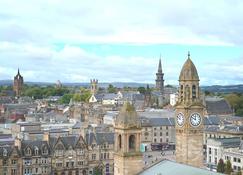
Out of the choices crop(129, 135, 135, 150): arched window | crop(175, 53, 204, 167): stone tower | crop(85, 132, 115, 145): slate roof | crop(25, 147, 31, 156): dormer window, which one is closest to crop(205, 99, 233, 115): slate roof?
crop(85, 132, 115, 145): slate roof

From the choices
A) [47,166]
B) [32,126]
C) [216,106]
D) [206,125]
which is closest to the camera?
[47,166]

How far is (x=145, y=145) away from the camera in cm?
10681

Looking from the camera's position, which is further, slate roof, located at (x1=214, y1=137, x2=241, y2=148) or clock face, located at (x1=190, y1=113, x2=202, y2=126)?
slate roof, located at (x1=214, y1=137, x2=241, y2=148)

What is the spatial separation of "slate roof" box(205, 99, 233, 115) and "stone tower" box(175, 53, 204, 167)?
95.2m

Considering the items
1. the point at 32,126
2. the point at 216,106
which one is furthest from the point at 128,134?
the point at 216,106

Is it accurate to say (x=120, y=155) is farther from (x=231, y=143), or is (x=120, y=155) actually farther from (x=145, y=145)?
(x=145, y=145)

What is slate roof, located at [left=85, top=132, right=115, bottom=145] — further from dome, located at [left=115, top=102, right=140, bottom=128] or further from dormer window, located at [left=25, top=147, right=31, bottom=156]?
dome, located at [left=115, top=102, right=140, bottom=128]

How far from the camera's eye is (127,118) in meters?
46.9

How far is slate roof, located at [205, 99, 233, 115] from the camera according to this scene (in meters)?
150

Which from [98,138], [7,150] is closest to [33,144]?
[7,150]

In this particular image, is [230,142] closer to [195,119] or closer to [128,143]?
[195,119]

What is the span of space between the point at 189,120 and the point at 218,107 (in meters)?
102

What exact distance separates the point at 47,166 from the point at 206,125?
46062 mm

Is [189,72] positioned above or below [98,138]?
above
